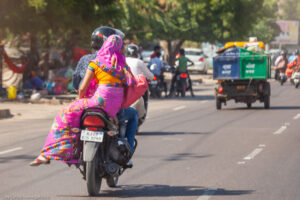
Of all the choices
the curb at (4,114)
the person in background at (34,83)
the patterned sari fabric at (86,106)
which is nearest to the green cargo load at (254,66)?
the curb at (4,114)

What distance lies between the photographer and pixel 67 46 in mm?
34188

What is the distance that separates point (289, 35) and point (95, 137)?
4008 inches

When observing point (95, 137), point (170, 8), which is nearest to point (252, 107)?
point (95, 137)

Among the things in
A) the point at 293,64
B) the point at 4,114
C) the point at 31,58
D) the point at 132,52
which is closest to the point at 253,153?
Answer: the point at 132,52

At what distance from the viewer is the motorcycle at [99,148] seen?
7.65 metres

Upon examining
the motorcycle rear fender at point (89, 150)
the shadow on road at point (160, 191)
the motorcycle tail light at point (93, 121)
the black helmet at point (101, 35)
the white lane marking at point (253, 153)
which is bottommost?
the white lane marking at point (253, 153)

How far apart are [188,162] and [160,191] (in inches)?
102

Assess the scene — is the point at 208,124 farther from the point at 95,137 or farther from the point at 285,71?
the point at 285,71

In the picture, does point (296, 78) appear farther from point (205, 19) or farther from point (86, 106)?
point (86, 106)

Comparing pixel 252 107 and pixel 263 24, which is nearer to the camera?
pixel 252 107

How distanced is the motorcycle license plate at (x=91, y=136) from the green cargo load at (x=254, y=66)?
14.5m

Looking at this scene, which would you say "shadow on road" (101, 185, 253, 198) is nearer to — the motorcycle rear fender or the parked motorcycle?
the motorcycle rear fender

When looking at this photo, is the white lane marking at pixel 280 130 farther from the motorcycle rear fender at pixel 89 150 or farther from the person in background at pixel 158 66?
the person in background at pixel 158 66

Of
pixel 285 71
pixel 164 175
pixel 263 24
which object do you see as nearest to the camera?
pixel 164 175
